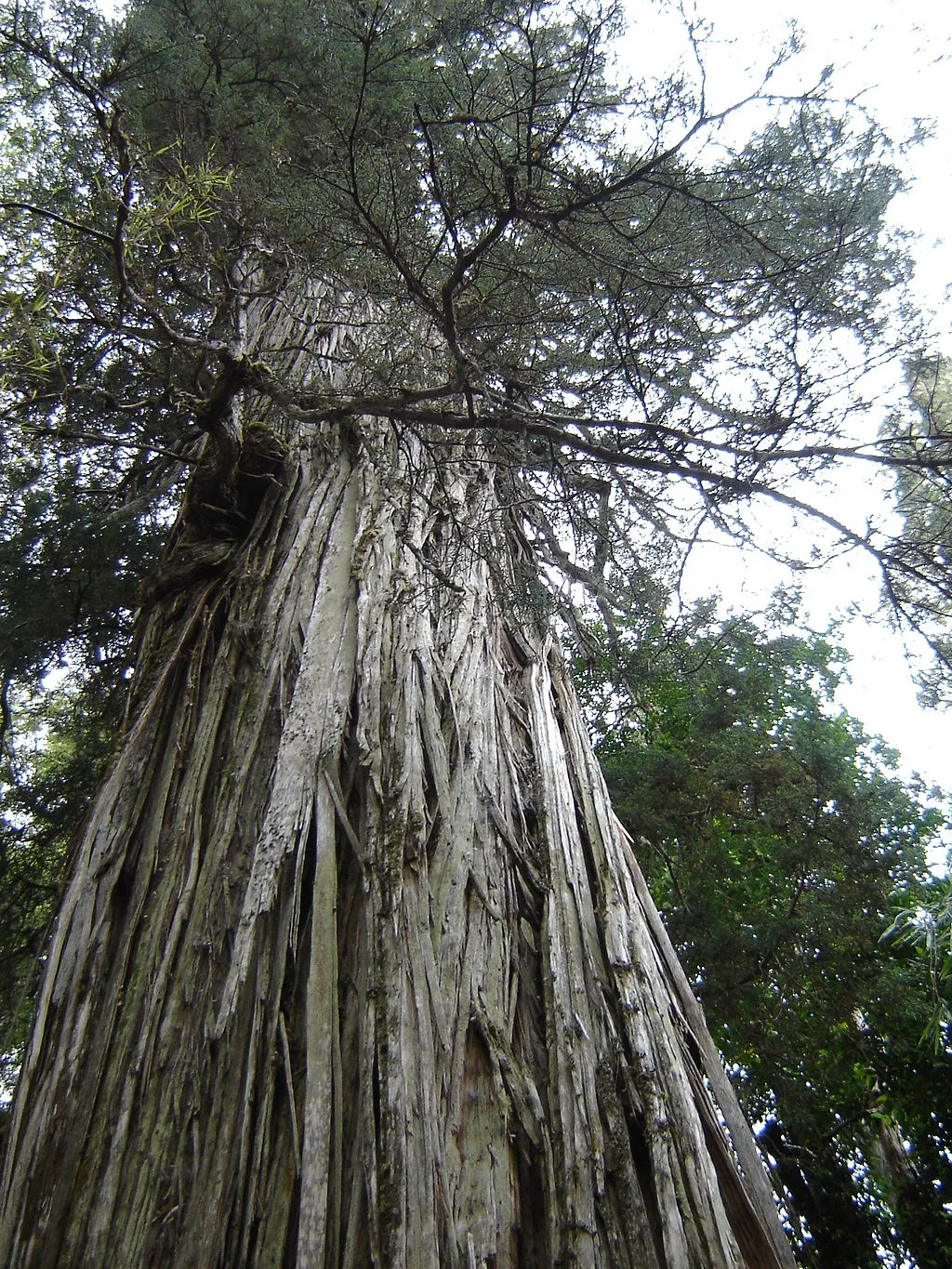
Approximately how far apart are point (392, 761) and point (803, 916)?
2.56 meters

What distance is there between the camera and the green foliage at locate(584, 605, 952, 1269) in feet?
11.8

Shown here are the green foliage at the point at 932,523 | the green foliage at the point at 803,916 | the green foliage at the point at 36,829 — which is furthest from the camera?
the green foliage at the point at 36,829

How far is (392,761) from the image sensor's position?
6.99ft

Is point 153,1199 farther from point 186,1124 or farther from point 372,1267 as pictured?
point 372,1267

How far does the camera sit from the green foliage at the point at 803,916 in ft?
11.8

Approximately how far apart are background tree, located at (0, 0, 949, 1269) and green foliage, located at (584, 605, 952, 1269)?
3.76 ft

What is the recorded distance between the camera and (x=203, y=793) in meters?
2.14

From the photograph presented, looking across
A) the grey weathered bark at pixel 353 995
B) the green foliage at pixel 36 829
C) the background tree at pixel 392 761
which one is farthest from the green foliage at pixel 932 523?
the green foliage at pixel 36 829

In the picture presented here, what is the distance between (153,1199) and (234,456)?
2.14m

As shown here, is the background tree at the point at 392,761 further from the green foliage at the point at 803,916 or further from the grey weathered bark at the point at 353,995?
the green foliage at the point at 803,916

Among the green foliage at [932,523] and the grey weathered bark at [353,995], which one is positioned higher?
the green foliage at [932,523]

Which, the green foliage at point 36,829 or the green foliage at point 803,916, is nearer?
the green foliage at point 803,916

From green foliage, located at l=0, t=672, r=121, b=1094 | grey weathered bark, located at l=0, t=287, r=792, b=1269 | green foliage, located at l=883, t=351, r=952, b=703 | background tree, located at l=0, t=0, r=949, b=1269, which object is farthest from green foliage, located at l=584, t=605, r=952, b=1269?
green foliage, located at l=0, t=672, r=121, b=1094

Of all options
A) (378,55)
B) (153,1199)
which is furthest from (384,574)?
(378,55)
